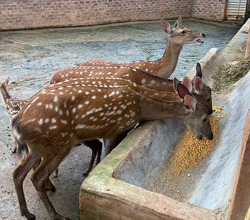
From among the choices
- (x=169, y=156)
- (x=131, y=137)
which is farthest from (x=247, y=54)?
(x=131, y=137)

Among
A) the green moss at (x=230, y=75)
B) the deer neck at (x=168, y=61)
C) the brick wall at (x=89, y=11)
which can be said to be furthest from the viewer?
the brick wall at (x=89, y=11)

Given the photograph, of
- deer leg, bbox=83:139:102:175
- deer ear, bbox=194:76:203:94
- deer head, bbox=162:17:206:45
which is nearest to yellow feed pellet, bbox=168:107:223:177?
deer ear, bbox=194:76:203:94

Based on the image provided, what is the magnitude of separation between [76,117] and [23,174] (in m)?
0.73

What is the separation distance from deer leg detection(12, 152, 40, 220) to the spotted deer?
91.1 inches

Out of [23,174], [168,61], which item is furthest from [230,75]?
[23,174]

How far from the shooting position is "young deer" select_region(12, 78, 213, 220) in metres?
2.89

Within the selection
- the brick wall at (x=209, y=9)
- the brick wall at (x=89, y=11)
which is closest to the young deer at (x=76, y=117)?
the brick wall at (x=89, y=11)

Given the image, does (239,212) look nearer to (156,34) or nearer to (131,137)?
(131,137)

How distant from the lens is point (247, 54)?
6.28m

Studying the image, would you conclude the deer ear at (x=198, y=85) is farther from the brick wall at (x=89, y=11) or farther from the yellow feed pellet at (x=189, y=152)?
the brick wall at (x=89, y=11)

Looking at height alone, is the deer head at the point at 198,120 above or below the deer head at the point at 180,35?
below

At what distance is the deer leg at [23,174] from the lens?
299 cm

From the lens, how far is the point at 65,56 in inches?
328

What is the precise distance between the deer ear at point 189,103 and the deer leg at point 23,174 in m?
1.58
